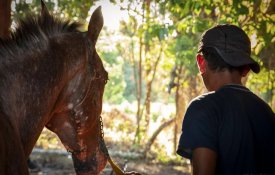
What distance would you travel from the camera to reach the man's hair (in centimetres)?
A: 207

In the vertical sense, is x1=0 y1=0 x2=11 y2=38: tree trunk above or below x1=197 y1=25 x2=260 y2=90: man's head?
above

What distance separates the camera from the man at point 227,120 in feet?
6.26

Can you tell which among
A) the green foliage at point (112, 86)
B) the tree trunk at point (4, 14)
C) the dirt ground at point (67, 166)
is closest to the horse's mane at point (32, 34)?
the tree trunk at point (4, 14)

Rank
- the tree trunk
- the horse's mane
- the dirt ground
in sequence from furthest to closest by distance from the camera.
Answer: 1. the dirt ground
2. the tree trunk
3. the horse's mane

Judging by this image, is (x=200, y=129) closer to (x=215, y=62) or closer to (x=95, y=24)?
(x=215, y=62)

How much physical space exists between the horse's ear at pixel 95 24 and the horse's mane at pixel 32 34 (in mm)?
150

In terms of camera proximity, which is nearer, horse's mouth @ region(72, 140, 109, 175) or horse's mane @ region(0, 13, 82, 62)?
horse's mane @ region(0, 13, 82, 62)

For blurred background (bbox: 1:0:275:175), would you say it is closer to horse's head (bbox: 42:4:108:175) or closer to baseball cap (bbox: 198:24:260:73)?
Answer: horse's head (bbox: 42:4:108:175)

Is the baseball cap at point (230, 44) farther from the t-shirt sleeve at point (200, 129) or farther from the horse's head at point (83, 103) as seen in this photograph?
the horse's head at point (83, 103)

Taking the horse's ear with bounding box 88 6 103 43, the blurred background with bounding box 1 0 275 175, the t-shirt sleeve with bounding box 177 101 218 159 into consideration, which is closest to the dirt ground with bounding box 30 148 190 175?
the blurred background with bounding box 1 0 275 175

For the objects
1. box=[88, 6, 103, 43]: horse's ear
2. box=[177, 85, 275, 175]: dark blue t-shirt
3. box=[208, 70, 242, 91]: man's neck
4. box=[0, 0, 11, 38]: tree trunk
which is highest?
box=[0, 0, 11, 38]: tree trunk

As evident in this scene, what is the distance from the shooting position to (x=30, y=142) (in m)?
2.51

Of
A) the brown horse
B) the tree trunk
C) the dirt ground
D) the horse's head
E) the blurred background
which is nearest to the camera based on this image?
the brown horse

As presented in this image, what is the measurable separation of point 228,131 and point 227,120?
0.06 meters
